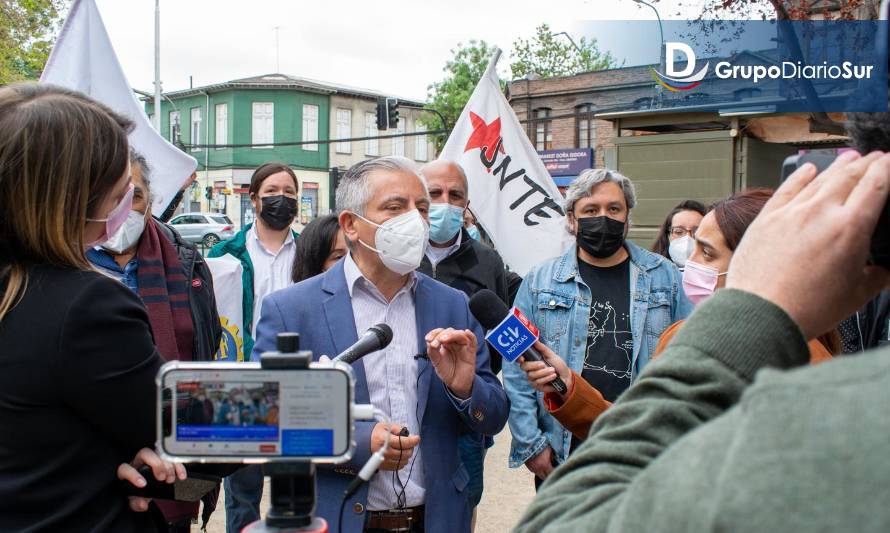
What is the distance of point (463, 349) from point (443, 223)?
7.06 feet

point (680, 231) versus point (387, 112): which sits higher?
point (387, 112)

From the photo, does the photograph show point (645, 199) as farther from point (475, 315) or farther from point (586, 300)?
point (475, 315)

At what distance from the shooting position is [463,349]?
258 cm

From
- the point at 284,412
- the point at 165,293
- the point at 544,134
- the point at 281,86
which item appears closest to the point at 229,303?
the point at 165,293

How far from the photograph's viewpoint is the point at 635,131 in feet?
42.8

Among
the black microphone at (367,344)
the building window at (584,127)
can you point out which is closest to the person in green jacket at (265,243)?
the black microphone at (367,344)

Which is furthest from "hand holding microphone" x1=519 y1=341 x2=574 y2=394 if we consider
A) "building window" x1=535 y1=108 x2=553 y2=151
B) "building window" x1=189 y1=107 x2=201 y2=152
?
"building window" x1=189 y1=107 x2=201 y2=152

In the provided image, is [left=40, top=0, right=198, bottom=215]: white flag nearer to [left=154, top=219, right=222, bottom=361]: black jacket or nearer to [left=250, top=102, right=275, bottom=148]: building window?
[left=154, top=219, right=222, bottom=361]: black jacket

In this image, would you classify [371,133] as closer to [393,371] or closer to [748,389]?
[393,371]

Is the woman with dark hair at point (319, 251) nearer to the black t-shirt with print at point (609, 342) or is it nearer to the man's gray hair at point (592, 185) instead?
the man's gray hair at point (592, 185)

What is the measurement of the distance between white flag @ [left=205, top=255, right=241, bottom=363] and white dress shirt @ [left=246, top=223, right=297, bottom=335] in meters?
0.17

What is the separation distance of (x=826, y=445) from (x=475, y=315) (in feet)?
7.69

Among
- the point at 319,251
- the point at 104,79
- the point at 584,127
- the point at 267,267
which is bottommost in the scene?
the point at 267,267

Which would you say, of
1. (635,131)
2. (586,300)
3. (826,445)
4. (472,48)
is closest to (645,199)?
(635,131)
